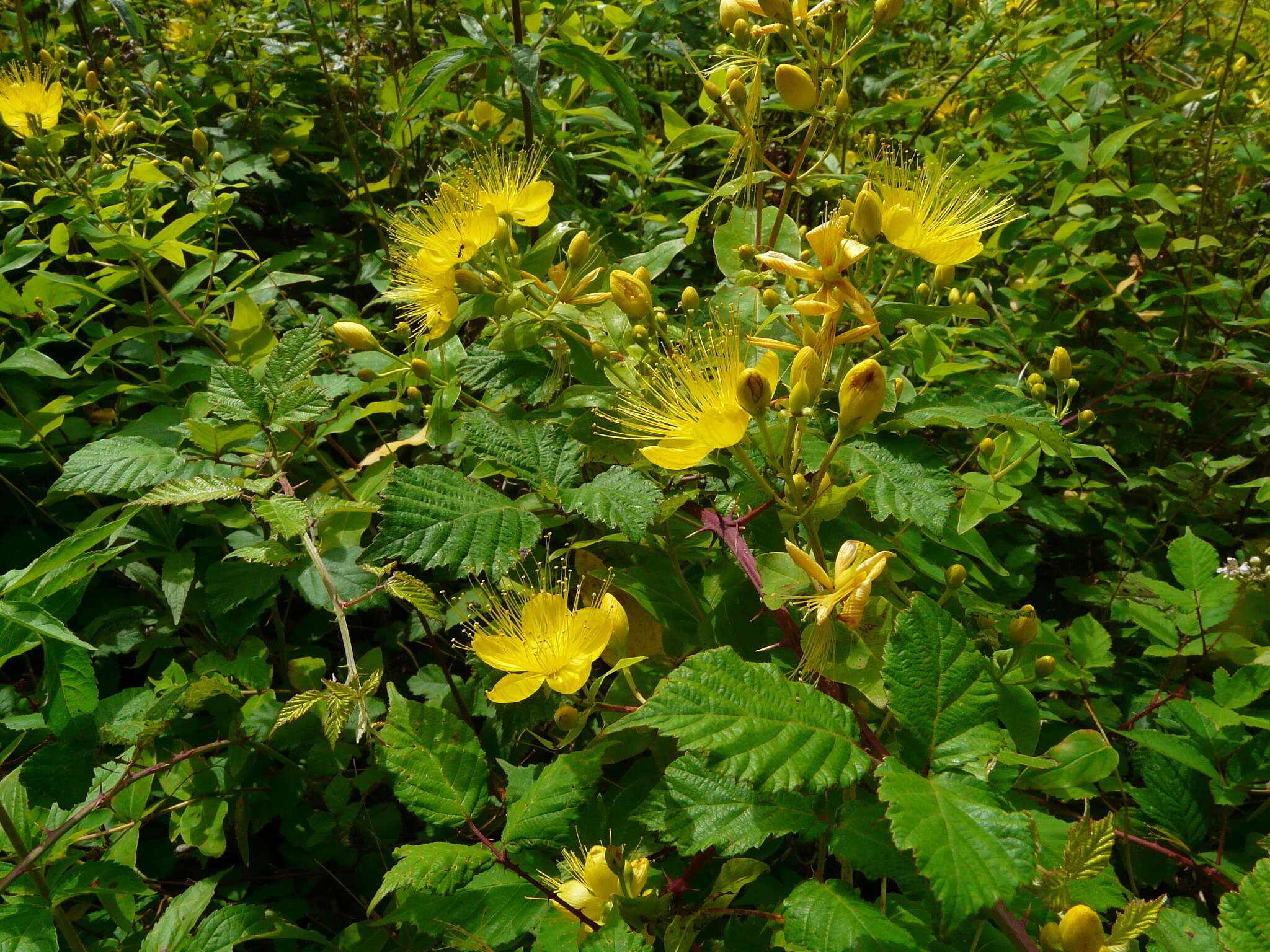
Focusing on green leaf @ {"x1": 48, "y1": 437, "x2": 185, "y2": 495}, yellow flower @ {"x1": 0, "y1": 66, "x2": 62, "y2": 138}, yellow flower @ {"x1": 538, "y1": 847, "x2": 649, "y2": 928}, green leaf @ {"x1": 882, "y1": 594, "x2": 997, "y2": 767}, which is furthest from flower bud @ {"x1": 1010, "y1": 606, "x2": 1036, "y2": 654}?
yellow flower @ {"x1": 0, "y1": 66, "x2": 62, "y2": 138}

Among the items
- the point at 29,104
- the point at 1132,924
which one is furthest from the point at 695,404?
the point at 29,104

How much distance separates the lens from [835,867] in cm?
121

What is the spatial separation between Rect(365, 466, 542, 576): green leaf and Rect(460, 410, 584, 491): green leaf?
5 centimetres

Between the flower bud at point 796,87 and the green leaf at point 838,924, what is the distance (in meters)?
0.97

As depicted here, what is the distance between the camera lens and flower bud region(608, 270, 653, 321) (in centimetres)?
105

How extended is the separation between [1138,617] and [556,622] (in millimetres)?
969

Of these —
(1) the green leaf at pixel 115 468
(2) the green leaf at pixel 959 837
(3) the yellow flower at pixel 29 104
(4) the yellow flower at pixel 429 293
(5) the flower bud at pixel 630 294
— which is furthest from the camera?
(3) the yellow flower at pixel 29 104

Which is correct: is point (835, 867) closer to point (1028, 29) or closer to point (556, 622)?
point (556, 622)

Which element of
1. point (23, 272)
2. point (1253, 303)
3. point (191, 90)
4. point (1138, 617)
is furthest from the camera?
point (191, 90)

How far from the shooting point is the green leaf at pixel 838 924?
685mm

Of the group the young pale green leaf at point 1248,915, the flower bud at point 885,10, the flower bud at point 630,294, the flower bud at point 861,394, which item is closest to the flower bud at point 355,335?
the flower bud at point 630,294

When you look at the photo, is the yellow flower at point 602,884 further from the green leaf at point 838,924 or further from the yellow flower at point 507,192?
the yellow flower at point 507,192

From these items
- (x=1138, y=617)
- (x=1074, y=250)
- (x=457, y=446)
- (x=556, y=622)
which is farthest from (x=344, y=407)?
(x=1074, y=250)

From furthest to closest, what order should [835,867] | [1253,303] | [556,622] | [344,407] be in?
[1253,303] → [344,407] → [835,867] → [556,622]
